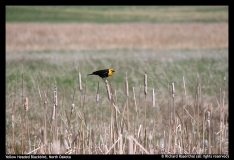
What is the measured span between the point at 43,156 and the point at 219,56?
13742 millimetres

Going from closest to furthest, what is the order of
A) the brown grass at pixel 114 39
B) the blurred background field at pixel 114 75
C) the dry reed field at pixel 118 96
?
the dry reed field at pixel 118 96
the blurred background field at pixel 114 75
the brown grass at pixel 114 39

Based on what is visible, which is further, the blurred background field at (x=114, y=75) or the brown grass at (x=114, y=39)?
the brown grass at (x=114, y=39)

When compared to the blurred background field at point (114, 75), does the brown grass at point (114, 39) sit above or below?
above

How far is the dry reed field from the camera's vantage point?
469 centimetres

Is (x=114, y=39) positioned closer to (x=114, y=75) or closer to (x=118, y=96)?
(x=114, y=75)

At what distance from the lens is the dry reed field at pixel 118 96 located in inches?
185

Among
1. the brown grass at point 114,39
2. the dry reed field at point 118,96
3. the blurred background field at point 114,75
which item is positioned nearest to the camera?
the dry reed field at point 118,96

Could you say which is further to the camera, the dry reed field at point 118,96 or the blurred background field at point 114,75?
the blurred background field at point 114,75

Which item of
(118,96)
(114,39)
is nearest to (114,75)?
(118,96)

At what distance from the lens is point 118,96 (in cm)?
964

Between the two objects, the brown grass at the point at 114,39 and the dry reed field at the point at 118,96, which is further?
the brown grass at the point at 114,39

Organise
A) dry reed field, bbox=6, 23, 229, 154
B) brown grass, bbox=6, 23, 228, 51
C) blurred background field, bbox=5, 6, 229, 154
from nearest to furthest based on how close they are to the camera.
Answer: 1. dry reed field, bbox=6, 23, 229, 154
2. blurred background field, bbox=5, 6, 229, 154
3. brown grass, bbox=6, 23, 228, 51
